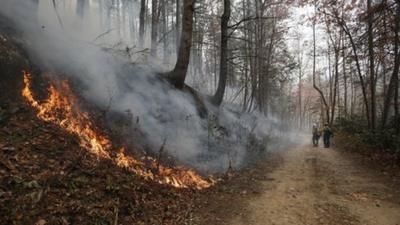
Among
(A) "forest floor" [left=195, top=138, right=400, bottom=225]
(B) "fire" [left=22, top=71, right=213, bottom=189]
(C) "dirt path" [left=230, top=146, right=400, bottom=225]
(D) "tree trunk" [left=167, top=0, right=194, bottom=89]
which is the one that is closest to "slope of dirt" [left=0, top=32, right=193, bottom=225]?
(B) "fire" [left=22, top=71, right=213, bottom=189]

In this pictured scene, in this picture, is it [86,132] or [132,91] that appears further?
[132,91]

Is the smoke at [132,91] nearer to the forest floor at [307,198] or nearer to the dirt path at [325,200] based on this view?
the forest floor at [307,198]

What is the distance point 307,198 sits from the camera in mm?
8438

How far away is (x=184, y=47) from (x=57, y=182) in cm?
864

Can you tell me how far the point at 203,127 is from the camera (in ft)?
42.9

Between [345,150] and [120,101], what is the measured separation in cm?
1346

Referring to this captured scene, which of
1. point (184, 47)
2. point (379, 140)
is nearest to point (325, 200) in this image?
point (184, 47)

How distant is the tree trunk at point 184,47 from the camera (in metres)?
13.1

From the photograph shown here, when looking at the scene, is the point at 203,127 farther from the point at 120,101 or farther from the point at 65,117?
the point at 65,117

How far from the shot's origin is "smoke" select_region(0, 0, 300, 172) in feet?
32.4

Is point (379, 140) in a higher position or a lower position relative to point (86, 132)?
lower

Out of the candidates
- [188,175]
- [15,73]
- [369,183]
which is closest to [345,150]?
[369,183]

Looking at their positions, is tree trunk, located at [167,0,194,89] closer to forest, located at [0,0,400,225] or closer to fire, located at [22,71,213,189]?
forest, located at [0,0,400,225]

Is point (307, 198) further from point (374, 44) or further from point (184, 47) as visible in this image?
point (374, 44)
